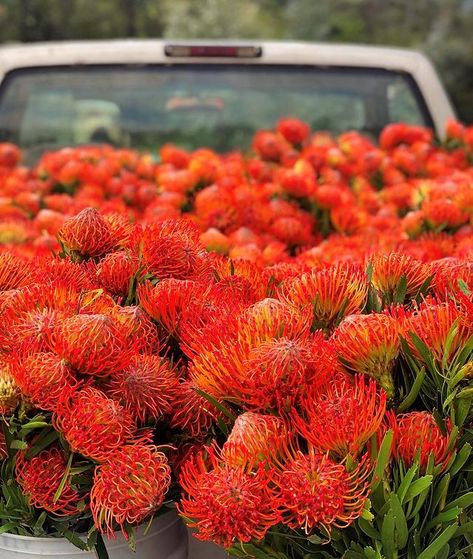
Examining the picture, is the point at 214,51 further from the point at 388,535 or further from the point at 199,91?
the point at 388,535

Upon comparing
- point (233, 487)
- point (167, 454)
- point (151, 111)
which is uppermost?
point (233, 487)

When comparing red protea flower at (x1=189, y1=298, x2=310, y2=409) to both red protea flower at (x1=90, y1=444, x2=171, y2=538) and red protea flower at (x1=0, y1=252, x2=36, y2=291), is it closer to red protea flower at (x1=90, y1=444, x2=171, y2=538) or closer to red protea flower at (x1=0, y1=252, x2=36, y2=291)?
red protea flower at (x1=90, y1=444, x2=171, y2=538)

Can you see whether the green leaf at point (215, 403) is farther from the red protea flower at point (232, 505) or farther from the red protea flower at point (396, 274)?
the red protea flower at point (396, 274)

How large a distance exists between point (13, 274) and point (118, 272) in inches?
6.8

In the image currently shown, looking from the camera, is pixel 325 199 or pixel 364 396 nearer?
pixel 364 396

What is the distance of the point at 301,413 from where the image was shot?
1090mm

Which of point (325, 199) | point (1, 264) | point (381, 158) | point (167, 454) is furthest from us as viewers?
point (381, 158)

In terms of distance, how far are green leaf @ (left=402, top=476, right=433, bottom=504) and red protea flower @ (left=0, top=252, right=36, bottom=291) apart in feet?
2.24

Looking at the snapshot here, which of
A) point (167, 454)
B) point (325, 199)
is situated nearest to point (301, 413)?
point (167, 454)

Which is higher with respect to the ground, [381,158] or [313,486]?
[313,486]

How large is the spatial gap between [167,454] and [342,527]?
0.32 meters

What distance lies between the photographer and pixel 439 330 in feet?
3.71

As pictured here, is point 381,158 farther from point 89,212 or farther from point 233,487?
point 233,487

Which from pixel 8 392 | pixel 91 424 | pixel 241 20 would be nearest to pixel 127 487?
pixel 91 424
